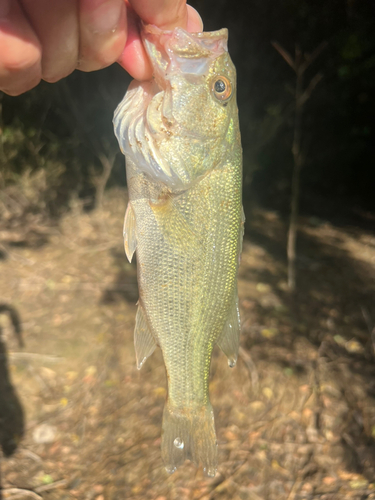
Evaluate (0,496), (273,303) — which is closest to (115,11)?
(0,496)

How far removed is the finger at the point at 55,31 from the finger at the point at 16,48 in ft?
0.12

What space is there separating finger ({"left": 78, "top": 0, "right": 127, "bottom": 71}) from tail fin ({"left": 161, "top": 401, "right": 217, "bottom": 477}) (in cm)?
139

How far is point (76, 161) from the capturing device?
7312 mm

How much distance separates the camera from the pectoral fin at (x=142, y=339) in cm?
162

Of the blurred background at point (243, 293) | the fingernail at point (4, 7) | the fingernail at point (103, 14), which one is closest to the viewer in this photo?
the fingernail at point (4, 7)

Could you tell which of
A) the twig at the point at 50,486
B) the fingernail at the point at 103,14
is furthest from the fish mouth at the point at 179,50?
the twig at the point at 50,486

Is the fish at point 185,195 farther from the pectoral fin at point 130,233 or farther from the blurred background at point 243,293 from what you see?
the blurred background at point 243,293

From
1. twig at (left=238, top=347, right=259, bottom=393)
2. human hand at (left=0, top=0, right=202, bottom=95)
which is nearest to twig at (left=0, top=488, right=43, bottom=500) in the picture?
twig at (left=238, top=347, right=259, bottom=393)

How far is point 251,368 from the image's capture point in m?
3.74

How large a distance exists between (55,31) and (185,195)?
2.18ft

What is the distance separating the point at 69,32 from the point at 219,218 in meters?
0.78

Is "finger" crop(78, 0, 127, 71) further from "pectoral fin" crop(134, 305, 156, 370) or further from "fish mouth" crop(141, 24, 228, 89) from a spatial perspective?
"pectoral fin" crop(134, 305, 156, 370)

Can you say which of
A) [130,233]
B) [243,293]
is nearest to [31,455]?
[130,233]

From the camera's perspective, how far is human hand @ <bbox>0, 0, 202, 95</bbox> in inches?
42.3
